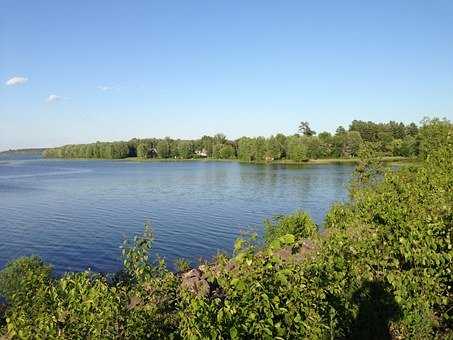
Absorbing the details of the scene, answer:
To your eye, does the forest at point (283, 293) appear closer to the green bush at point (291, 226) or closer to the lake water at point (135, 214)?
the green bush at point (291, 226)

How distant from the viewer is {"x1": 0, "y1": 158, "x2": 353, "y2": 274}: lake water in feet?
125

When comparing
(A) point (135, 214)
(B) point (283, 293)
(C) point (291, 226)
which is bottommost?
(A) point (135, 214)

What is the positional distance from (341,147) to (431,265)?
169034 mm

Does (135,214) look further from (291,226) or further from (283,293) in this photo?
(283,293)

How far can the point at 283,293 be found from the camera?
6.86 m

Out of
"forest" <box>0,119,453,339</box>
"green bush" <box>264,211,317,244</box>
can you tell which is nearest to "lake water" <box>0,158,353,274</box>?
"green bush" <box>264,211,317,244</box>

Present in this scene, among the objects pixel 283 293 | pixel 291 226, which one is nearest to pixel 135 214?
pixel 291 226

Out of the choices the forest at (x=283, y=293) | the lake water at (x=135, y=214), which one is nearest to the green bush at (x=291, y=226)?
the lake water at (x=135, y=214)

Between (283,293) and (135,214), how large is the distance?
50024 millimetres

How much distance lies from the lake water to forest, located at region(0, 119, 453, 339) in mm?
24909

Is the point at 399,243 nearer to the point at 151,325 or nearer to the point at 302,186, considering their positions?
the point at 151,325

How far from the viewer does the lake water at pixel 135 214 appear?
38.2 meters

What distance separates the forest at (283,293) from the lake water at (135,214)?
2491 cm

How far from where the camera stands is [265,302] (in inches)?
249
